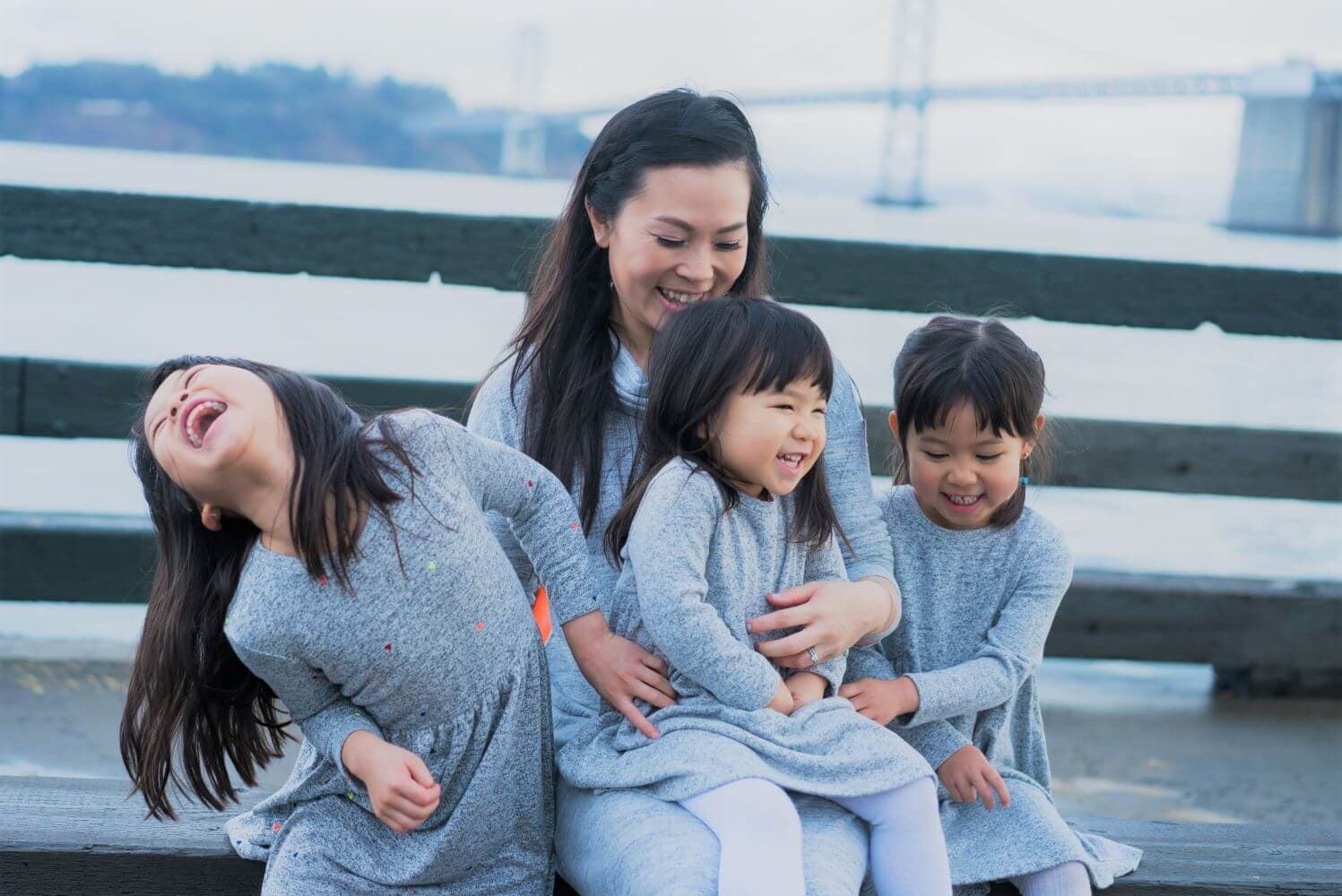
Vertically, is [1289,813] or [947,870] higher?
[947,870]

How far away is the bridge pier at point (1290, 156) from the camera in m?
23.6

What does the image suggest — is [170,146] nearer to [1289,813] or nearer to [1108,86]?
[1108,86]

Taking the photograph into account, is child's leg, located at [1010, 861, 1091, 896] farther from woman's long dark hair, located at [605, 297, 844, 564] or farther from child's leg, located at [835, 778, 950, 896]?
woman's long dark hair, located at [605, 297, 844, 564]

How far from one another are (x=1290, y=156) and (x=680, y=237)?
26.9 m

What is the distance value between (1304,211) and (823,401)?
28.2m

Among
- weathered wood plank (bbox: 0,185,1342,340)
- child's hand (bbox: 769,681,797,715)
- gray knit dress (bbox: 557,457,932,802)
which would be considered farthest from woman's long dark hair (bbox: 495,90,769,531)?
weathered wood plank (bbox: 0,185,1342,340)

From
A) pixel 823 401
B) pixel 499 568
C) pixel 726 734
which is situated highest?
pixel 823 401

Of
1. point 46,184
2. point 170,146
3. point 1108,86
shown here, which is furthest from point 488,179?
point 46,184

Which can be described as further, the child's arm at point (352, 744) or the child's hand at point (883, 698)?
the child's hand at point (883, 698)

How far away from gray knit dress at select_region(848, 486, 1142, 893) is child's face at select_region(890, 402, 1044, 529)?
44mm

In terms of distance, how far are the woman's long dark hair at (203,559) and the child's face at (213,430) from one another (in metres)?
0.03

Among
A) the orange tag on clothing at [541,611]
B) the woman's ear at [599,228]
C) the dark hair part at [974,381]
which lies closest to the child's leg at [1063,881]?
the dark hair part at [974,381]

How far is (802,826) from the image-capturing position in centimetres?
144

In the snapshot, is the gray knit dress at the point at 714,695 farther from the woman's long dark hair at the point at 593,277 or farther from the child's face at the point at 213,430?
the child's face at the point at 213,430
